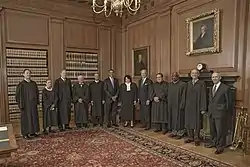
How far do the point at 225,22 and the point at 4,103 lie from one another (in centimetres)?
601

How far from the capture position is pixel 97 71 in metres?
7.90

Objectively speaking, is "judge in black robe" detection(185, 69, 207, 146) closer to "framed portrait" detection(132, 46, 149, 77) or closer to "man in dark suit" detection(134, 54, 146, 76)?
"framed portrait" detection(132, 46, 149, 77)

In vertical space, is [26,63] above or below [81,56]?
below

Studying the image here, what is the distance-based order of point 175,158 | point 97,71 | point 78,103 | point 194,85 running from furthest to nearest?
point 97,71
point 78,103
point 194,85
point 175,158

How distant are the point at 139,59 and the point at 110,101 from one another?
2.08 meters

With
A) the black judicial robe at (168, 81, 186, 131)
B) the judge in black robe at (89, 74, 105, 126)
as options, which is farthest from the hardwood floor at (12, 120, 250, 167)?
the judge in black robe at (89, 74, 105, 126)

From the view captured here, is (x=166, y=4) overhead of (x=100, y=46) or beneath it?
overhead

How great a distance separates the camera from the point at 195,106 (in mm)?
4562

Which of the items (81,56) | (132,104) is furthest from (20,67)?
(132,104)

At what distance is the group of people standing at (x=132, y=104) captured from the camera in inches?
164

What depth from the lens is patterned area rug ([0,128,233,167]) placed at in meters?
3.38

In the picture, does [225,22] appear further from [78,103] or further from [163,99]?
[78,103]

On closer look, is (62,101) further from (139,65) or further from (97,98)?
(139,65)

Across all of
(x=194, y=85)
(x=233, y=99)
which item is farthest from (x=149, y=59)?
(x=233, y=99)
